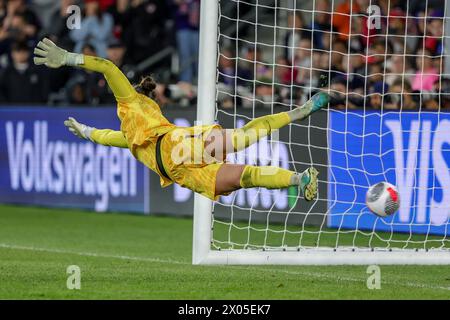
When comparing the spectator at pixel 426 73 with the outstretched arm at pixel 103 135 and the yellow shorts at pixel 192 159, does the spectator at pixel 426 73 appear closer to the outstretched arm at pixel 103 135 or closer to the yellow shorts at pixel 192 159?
the outstretched arm at pixel 103 135

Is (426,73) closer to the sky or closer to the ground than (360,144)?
closer to the sky

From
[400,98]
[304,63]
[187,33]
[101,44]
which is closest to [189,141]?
[400,98]

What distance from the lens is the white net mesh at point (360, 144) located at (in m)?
13.1

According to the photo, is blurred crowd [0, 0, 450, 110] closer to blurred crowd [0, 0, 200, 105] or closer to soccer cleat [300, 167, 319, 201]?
blurred crowd [0, 0, 200, 105]

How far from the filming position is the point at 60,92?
1944cm

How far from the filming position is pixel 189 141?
9883 mm

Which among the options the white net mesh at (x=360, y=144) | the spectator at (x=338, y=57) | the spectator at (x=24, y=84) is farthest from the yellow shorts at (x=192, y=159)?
the spectator at (x=24, y=84)

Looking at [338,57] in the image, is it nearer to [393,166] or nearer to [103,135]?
[393,166]

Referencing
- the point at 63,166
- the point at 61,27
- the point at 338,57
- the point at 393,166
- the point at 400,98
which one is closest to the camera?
the point at 393,166

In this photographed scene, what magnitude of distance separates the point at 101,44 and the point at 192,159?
33.2ft

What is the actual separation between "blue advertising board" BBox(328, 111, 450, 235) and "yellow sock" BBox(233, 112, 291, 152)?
119 inches

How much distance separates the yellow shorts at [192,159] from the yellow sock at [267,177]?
0.27m

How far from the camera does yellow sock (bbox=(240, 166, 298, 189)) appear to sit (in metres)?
9.74

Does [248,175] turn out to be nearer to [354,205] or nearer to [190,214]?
[354,205]
